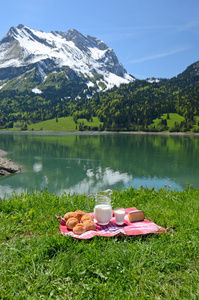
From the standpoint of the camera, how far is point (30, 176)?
115 feet

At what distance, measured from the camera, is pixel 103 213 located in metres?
6.08

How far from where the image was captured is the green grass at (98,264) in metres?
4.02

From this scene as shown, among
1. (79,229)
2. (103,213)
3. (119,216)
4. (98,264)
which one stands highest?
(103,213)

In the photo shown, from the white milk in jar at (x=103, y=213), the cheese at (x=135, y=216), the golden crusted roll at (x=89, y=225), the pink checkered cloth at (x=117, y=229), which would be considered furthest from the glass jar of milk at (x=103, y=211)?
the cheese at (x=135, y=216)

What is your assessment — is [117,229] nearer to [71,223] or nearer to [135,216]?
[135,216]

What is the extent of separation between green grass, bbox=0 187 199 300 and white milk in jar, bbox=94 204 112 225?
25.5 inches

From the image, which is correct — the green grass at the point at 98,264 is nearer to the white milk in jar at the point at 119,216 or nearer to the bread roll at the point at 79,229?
the bread roll at the point at 79,229

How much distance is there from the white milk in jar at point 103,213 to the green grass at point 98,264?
0.65 metres

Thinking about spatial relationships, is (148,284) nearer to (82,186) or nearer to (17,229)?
(17,229)

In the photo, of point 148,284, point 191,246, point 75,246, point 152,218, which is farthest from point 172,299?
point 152,218

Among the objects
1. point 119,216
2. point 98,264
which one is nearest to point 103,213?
point 119,216

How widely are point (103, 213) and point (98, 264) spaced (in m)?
1.59

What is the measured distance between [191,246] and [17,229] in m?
4.83

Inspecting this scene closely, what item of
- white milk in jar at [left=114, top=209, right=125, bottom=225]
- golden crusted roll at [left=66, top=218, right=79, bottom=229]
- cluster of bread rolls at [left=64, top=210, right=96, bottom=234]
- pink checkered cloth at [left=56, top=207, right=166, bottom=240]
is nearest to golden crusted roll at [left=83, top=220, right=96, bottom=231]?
cluster of bread rolls at [left=64, top=210, right=96, bottom=234]
